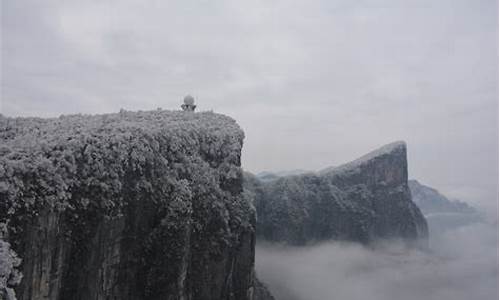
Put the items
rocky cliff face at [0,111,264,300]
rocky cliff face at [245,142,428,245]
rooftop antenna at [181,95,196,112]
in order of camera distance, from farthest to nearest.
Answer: rocky cliff face at [245,142,428,245] < rooftop antenna at [181,95,196,112] < rocky cliff face at [0,111,264,300]

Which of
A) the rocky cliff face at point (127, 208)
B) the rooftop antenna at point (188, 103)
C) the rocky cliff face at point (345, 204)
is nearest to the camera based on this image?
the rocky cliff face at point (127, 208)

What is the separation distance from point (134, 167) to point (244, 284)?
18.0m

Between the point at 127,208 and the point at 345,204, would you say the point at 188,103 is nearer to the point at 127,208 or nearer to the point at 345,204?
the point at 127,208

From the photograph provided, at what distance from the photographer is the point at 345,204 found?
140 metres

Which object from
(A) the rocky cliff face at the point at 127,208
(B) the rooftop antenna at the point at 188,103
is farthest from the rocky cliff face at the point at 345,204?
(A) the rocky cliff face at the point at 127,208

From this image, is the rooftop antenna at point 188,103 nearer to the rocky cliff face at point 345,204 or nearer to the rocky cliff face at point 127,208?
the rocky cliff face at point 127,208

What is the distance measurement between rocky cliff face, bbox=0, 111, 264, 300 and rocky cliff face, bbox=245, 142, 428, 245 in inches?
3133

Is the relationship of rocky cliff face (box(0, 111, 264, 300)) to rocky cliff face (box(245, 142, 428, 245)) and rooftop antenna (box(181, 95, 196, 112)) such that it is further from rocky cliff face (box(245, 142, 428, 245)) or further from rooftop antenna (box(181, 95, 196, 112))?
rocky cliff face (box(245, 142, 428, 245))

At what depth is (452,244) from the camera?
637 feet

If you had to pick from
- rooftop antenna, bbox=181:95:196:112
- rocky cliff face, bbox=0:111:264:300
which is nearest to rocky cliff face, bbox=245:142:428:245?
rooftop antenna, bbox=181:95:196:112

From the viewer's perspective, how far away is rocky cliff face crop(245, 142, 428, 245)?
126312 mm

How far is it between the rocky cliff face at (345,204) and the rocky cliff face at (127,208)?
79566 millimetres

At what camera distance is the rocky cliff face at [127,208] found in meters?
19.8

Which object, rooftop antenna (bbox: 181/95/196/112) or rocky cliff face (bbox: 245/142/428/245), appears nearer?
rooftop antenna (bbox: 181/95/196/112)
